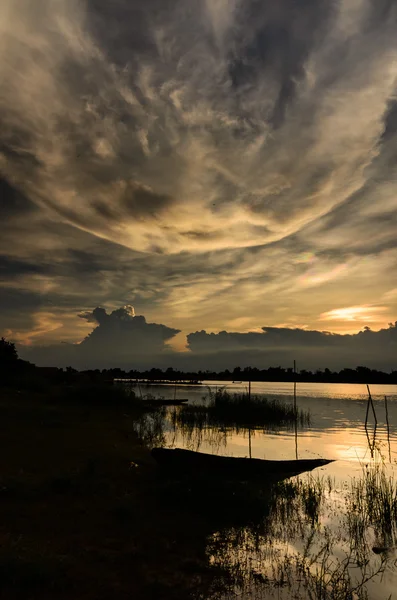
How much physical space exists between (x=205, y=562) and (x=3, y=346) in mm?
47397

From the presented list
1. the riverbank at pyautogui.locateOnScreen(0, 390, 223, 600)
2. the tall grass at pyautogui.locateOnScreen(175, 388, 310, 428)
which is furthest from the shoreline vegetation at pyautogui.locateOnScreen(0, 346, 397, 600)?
the tall grass at pyautogui.locateOnScreen(175, 388, 310, 428)

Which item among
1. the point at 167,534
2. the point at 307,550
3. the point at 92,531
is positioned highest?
the point at 92,531

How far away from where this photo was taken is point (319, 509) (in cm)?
1133

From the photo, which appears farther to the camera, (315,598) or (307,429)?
(307,429)

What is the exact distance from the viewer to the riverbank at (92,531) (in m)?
6.29

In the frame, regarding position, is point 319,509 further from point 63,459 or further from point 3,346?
point 3,346

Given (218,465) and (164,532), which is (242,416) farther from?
(164,532)

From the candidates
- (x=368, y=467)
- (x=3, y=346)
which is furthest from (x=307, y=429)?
(x=3, y=346)

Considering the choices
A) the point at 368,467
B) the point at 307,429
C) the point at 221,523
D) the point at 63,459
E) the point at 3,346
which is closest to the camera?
the point at 221,523

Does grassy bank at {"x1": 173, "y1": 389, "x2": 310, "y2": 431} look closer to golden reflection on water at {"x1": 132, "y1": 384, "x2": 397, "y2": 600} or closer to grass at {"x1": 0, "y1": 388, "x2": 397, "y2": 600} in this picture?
golden reflection on water at {"x1": 132, "y1": 384, "x2": 397, "y2": 600}

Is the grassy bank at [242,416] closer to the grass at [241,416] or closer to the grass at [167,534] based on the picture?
the grass at [241,416]

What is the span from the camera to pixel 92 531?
8.39m

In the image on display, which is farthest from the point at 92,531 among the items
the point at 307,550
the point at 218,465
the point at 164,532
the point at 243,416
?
the point at 243,416

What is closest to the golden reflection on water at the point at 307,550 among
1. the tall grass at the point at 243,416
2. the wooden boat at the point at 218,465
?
the wooden boat at the point at 218,465
